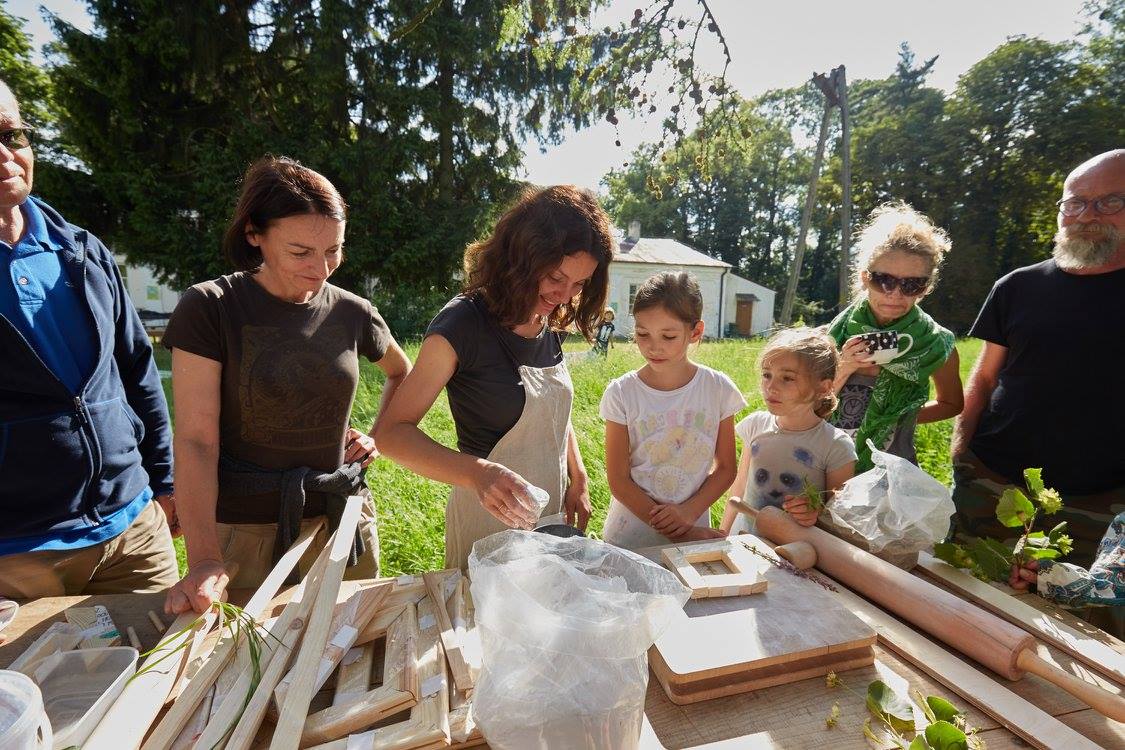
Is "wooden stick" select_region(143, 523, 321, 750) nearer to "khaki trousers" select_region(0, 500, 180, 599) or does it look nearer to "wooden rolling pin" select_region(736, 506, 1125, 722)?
"khaki trousers" select_region(0, 500, 180, 599)

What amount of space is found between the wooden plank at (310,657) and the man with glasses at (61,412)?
37.7 inches

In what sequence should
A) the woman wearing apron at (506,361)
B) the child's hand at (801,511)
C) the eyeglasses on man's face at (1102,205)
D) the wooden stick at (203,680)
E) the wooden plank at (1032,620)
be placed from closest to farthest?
the wooden stick at (203,680) → the wooden plank at (1032,620) → the woman wearing apron at (506,361) → the child's hand at (801,511) → the eyeglasses on man's face at (1102,205)

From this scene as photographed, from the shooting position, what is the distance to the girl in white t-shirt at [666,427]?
2246mm

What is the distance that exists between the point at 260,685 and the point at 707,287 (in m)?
35.8

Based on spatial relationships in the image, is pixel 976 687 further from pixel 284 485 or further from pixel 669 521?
pixel 284 485

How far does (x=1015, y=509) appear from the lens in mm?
1617

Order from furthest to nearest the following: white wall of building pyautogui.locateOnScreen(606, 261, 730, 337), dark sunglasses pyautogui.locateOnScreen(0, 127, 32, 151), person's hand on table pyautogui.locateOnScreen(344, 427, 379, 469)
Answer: white wall of building pyautogui.locateOnScreen(606, 261, 730, 337)
person's hand on table pyautogui.locateOnScreen(344, 427, 379, 469)
dark sunglasses pyautogui.locateOnScreen(0, 127, 32, 151)

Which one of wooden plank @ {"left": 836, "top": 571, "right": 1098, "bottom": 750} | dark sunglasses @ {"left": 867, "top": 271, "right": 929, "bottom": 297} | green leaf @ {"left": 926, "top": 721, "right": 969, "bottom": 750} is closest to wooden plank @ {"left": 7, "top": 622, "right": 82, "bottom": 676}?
green leaf @ {"left": 926, "top": 721, "right": 969, "bottom": 750}

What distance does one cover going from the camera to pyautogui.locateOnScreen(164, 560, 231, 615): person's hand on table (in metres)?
1.35

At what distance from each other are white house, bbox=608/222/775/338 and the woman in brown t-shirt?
93.0 feet

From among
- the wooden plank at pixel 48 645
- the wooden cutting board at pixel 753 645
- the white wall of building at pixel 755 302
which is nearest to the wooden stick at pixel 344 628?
the wooden plank at pixel 48 645

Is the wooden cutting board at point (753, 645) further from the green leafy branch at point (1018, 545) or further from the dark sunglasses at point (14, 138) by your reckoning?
the dark sunglasses at point (14, 138)

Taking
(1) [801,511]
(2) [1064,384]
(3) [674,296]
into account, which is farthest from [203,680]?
(2) [1064,384]

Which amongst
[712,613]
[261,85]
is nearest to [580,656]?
[712,613]
